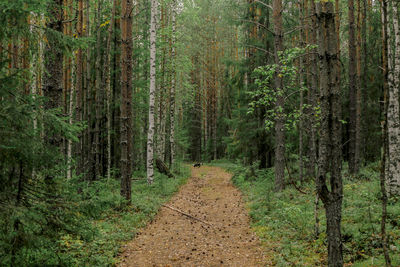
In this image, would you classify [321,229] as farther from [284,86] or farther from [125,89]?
[125,89]

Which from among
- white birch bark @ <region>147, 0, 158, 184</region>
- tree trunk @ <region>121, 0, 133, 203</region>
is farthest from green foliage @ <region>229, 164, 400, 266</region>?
white birch bark @ <region>147, 0, 158, 184</region>

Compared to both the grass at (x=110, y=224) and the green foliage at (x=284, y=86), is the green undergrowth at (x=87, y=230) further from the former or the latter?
the green foliage at (x=284, y=86)

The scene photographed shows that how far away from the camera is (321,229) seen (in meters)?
6.73

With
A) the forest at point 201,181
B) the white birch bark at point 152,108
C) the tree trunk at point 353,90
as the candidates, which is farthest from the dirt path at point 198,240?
A: the tree trunk at point 353,90

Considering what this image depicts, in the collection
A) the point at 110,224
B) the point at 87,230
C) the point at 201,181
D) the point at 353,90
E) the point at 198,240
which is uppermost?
the point at 353,90

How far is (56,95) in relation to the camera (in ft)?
19.9

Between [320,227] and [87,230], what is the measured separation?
5.62m

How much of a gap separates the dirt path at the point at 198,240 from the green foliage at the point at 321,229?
517mm

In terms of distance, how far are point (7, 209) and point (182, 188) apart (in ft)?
42.3

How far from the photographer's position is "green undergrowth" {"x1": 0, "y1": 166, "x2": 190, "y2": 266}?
3381 mm

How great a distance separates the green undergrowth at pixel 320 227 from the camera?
17.5 ft

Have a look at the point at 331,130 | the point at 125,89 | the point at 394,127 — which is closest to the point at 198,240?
the point at 331,130

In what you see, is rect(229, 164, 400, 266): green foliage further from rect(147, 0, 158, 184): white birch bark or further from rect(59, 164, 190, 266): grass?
rect(147, 0, 158, 184): white birch bark

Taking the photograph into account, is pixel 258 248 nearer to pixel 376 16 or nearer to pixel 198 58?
pixel 376 16
